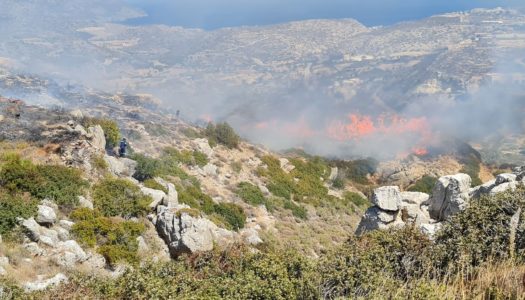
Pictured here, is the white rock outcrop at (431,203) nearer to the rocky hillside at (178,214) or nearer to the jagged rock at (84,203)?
the rocky hillside at (178,214)

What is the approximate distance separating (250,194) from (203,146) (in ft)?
37.0

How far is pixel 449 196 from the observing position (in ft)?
73.8

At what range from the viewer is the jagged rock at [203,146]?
4366cm

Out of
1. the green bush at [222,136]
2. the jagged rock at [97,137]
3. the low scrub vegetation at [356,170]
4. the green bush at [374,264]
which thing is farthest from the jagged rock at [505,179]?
the green bush at [222,136]

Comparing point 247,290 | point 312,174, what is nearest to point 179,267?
point 247,290

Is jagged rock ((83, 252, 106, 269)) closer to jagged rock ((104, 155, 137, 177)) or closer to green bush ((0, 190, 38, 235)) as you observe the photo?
green bush ((0, 190, 38, 235))

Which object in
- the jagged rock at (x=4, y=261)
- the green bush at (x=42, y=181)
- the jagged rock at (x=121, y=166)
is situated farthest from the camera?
the jagged rock at (x=121, y=166)

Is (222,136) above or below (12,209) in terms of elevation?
below

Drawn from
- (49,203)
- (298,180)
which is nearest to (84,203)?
(49,203)

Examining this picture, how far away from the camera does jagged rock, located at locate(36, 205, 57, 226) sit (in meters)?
17.4

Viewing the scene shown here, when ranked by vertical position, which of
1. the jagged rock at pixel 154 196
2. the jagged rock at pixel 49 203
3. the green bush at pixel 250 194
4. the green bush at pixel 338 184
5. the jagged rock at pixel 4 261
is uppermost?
the jagged rock at pixel 4 261

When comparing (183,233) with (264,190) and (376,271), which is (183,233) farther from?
(264,190)

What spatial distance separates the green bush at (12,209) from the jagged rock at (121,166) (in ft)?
28.5

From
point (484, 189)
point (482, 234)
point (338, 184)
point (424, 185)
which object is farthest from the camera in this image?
point (424, 185)
